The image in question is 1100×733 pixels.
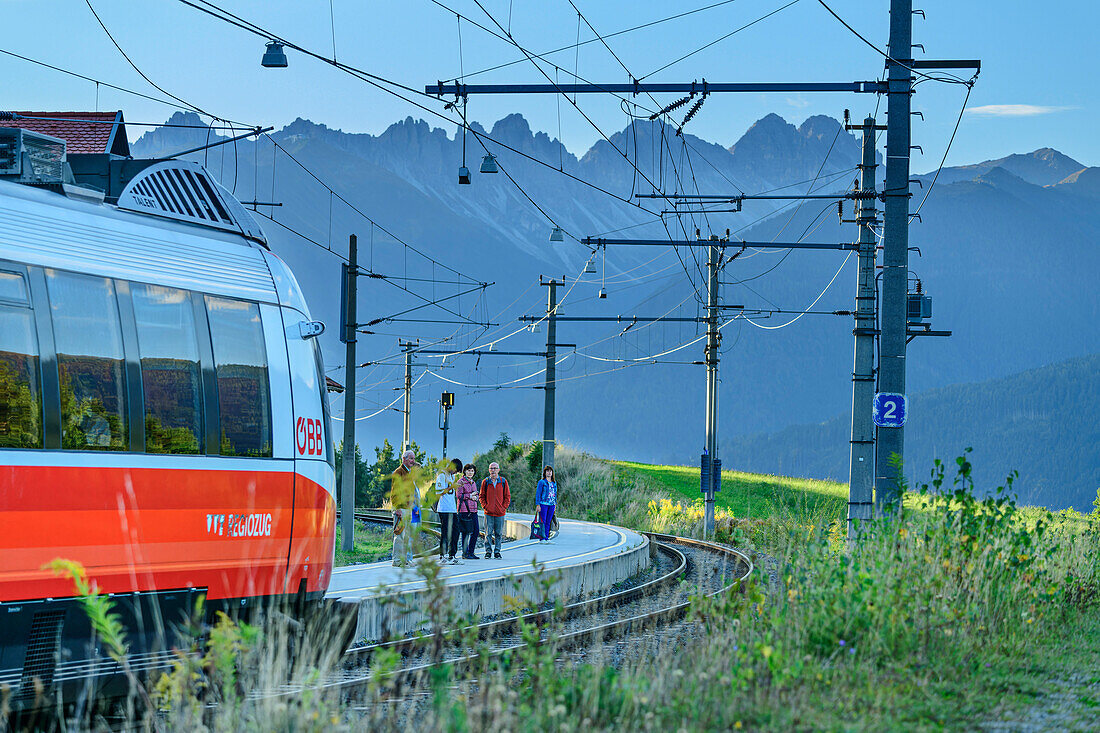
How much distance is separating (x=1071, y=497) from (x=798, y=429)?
39.6 metres

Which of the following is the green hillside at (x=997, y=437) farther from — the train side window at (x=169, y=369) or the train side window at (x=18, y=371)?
the train side window at (x=18, y=371)

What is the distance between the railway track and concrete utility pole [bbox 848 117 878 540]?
2.43 meters

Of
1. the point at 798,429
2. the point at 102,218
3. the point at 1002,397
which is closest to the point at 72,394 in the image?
the point at 102,218

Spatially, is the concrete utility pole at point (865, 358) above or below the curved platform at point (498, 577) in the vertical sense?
above

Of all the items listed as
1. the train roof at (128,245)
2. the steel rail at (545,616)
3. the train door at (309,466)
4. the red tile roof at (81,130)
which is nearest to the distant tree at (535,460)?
the red tile roof at (81,130)

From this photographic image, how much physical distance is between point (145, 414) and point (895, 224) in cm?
974

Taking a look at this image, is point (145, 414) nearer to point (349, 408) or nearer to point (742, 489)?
point (349, 408)

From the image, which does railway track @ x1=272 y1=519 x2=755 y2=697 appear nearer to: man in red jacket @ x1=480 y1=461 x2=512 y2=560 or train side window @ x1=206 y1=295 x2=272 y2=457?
train side window @ x1=206 y1=295 x2=272 y2=457

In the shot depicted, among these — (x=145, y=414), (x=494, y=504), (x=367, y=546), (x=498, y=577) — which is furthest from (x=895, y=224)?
(x=367, y=546)

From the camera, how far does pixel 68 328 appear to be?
901cm

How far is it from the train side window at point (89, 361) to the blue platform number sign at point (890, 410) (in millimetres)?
9195

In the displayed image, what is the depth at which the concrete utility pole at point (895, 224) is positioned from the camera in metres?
15.1

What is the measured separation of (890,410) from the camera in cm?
1512

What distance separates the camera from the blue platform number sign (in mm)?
15070
